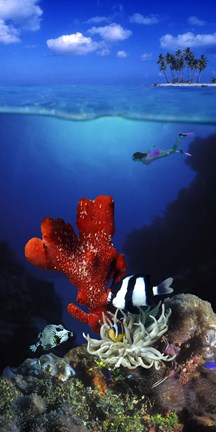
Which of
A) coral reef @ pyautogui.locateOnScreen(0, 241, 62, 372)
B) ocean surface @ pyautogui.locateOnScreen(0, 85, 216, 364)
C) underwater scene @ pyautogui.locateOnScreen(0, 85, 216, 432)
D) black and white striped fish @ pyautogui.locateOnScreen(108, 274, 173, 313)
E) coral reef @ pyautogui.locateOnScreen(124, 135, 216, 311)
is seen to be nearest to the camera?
black and white striped fish @ pyautogui.locateOnScreen(108, 274, 173, 313)

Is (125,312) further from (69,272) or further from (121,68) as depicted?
(121,68)

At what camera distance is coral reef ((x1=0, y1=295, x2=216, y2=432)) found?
369 centimetres

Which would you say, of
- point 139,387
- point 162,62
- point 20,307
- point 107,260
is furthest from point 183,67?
point 20,307

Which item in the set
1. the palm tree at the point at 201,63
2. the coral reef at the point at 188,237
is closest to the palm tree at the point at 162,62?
the palm tree at the point at 201,63

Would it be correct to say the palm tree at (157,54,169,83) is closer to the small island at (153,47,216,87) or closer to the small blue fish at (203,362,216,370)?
the small island at (153,47,216,87)

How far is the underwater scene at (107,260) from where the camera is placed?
11.6 ft

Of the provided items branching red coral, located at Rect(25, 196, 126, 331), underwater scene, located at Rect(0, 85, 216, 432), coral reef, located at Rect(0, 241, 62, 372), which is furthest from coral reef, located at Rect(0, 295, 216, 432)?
coral reef, located at Rect(0, 241, 62, 372)

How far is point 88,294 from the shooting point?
367 cm

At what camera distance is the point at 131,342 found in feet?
12.0

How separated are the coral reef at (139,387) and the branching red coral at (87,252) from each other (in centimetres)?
63

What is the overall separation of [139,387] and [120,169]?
10556mm

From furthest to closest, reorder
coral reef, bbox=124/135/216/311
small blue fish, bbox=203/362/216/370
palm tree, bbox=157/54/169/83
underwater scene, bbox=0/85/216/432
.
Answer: coral reef, bbox=124/135/216/311 < palm tree, bbox=157/54/169/83 < small blue fish, bbox=203/362/216/370 < underwater scene, bbox=0/85/216/432

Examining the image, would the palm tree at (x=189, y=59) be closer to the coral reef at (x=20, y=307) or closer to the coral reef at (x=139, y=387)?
the coral reef at (x=139, y=387)

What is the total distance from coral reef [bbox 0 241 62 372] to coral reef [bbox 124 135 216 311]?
2.57 metres
